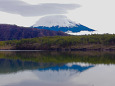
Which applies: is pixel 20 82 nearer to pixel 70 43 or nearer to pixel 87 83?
pixel 87 83

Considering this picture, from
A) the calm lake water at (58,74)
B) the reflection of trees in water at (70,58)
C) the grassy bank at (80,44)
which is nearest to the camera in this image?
the calm lake water at (58,74)

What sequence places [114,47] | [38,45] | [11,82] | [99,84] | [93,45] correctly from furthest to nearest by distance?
[38,45]
[93,45]
[114,47]
[11,82]
[99,84]

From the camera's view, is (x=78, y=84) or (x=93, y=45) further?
(x=93, y=45)

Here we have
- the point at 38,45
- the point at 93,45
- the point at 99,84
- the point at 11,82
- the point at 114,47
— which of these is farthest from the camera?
the point at 38,45

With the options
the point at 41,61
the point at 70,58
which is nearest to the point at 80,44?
the point at 70,58

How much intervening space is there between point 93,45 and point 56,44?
33629mm

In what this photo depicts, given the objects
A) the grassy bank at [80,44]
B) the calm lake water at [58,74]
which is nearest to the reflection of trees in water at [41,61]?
the calm lake water at [58,74]

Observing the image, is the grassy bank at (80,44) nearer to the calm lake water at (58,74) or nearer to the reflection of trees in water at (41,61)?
the reflection of trees in water at (41,61)

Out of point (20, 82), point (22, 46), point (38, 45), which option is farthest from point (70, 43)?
point (20, 82)

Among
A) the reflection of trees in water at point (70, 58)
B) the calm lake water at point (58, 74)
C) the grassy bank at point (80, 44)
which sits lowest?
the grassy bank at point (80, 44)

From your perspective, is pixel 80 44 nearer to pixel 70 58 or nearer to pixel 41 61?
pixel 70 58

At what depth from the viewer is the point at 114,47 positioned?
162625mm

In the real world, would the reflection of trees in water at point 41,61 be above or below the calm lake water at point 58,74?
below

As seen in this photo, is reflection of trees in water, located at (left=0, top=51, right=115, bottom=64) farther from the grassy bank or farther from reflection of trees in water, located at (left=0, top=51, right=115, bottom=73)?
the grassy bank
